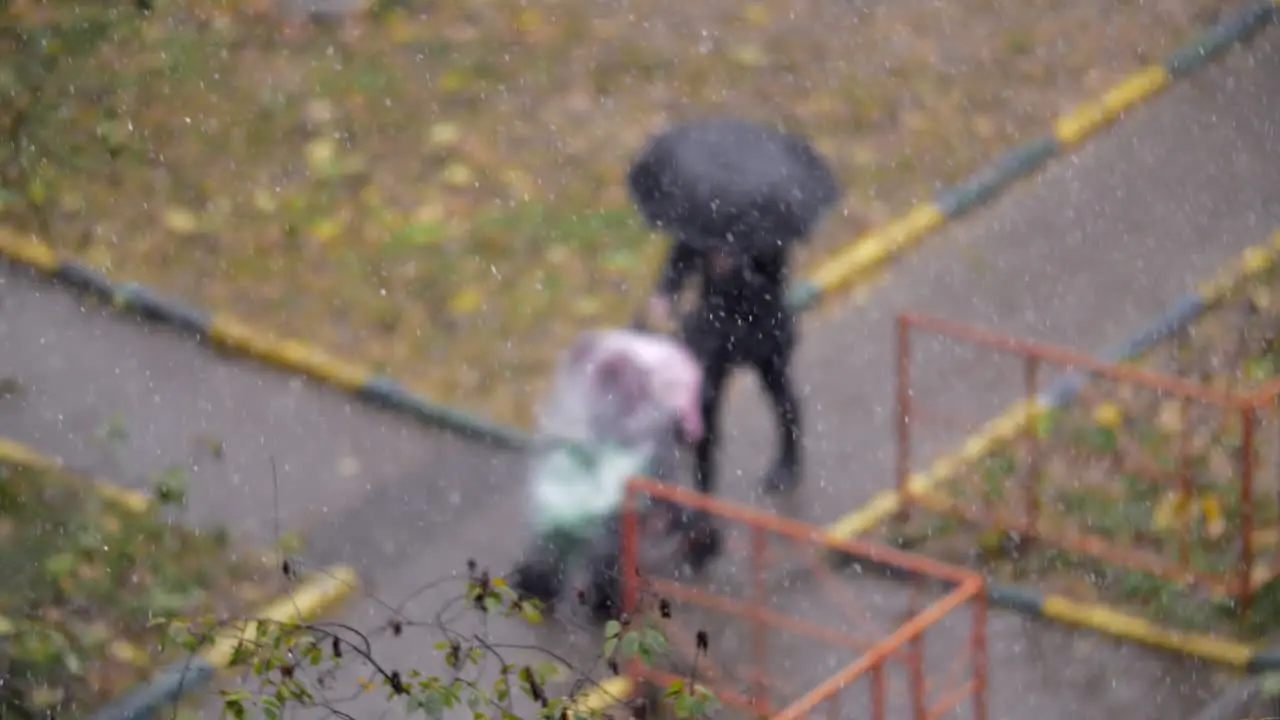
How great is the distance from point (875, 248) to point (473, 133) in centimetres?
224

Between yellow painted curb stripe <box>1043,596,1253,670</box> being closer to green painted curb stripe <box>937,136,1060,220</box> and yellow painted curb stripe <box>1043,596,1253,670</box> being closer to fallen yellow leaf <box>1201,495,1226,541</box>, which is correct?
fallen yellow leaf <box>1201,495,1226,541</box>

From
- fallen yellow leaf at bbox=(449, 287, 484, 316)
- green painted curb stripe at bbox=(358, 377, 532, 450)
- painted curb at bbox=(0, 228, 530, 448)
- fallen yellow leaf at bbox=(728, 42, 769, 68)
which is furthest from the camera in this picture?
fallen yellow leaf at bbox=(728, 42, 769, 68)

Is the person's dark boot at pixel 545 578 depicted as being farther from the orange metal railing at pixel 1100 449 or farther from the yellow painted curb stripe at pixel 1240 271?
the yellow painted curb stripe at pixel 1240 271

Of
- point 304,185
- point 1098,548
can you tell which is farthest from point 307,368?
point 1098,548

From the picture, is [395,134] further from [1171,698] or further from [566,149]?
[1171,698]

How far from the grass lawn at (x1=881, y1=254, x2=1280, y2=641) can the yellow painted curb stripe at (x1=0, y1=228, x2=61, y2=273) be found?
411 centimetres

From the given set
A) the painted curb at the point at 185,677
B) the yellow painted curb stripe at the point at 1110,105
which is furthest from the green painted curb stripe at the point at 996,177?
the painted curb at the point at 185,677

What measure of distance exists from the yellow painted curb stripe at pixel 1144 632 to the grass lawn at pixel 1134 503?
0.24ft

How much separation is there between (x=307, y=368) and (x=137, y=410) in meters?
0.70

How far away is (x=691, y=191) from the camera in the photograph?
8.25 metres

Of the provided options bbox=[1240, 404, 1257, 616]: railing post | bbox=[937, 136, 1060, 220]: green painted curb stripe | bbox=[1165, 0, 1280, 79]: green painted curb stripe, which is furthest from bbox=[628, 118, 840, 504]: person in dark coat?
bbox=[1165, 0, 1280, 79]: green painted curb stripe

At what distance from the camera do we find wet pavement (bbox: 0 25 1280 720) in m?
8.17

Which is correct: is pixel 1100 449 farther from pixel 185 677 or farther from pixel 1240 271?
pixel 185 677

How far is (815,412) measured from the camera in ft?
31.6
